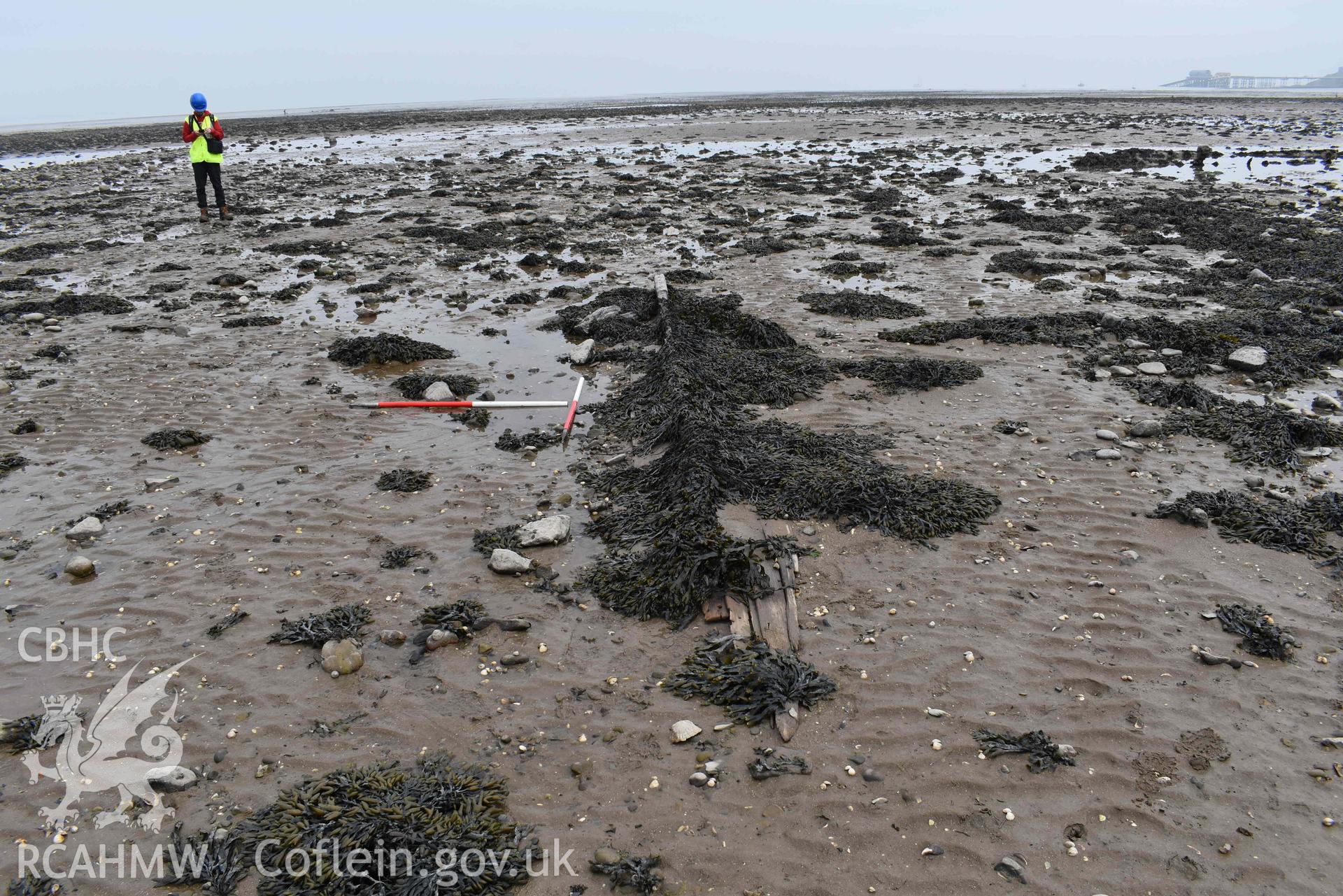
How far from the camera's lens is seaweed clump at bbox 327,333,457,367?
924 cm

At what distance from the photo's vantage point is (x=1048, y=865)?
310 centimetres

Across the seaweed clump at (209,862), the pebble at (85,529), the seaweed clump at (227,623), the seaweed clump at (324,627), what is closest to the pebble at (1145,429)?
the seaweed clump at (324,627)

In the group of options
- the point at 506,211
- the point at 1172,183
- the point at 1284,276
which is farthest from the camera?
the point at 1172,183

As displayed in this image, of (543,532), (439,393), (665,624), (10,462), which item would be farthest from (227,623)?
(10,462)

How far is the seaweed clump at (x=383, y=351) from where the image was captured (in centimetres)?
924

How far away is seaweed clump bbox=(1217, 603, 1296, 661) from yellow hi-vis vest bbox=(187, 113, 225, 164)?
2067cm

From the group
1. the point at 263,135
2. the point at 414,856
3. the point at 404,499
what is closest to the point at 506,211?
the point at 404,499

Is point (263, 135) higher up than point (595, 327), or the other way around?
point (263, 135)

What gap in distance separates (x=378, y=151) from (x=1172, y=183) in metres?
34.7

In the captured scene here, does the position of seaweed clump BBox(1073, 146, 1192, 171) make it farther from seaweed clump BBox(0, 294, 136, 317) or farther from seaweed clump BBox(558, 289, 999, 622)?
seaweed clump BBox(0, 294, 136, 317)

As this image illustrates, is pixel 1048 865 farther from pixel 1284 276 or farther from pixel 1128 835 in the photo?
pixel 1284 276

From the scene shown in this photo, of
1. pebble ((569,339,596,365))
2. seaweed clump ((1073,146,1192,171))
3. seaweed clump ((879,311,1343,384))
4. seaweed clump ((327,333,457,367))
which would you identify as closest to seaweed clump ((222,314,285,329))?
seaweed clump ((327,333,457,367))

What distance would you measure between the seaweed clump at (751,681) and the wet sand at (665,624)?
0.36ft

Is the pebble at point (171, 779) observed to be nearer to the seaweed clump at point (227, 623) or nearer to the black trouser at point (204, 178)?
the seaweed clump at point (227, 623)
